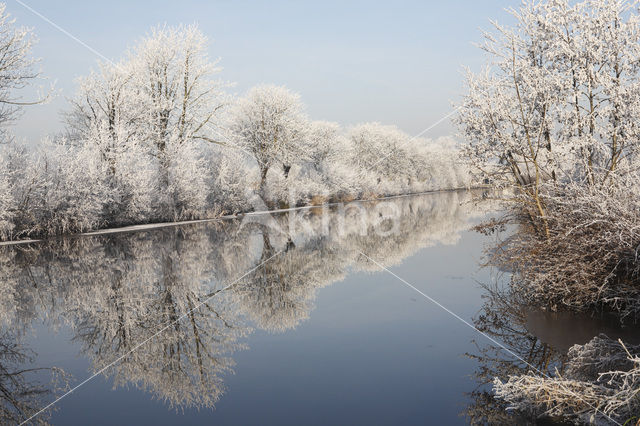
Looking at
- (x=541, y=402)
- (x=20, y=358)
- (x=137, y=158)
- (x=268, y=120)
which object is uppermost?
(x=268, y=120)

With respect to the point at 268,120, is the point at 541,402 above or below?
below

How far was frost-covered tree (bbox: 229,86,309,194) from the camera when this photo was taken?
43750 mm

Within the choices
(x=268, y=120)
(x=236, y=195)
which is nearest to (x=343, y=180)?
(x=268, y=120)

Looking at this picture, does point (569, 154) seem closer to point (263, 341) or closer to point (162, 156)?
point (263, 341)

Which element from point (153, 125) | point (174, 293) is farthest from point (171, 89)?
point (174, 293)

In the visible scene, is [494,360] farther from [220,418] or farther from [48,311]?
[48,311]

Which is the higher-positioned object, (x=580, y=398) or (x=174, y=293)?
(x=580, y=398)

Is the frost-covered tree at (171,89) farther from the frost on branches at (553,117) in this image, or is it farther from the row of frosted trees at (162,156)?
the frost on branches at (553,117)

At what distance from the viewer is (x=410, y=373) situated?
5.20 meters

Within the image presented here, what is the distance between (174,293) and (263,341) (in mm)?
3543

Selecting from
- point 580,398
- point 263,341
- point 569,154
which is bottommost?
point 263,341

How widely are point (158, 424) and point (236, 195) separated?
31058 millimetres

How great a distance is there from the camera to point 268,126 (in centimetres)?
4431

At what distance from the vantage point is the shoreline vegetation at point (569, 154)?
6.53 meters
